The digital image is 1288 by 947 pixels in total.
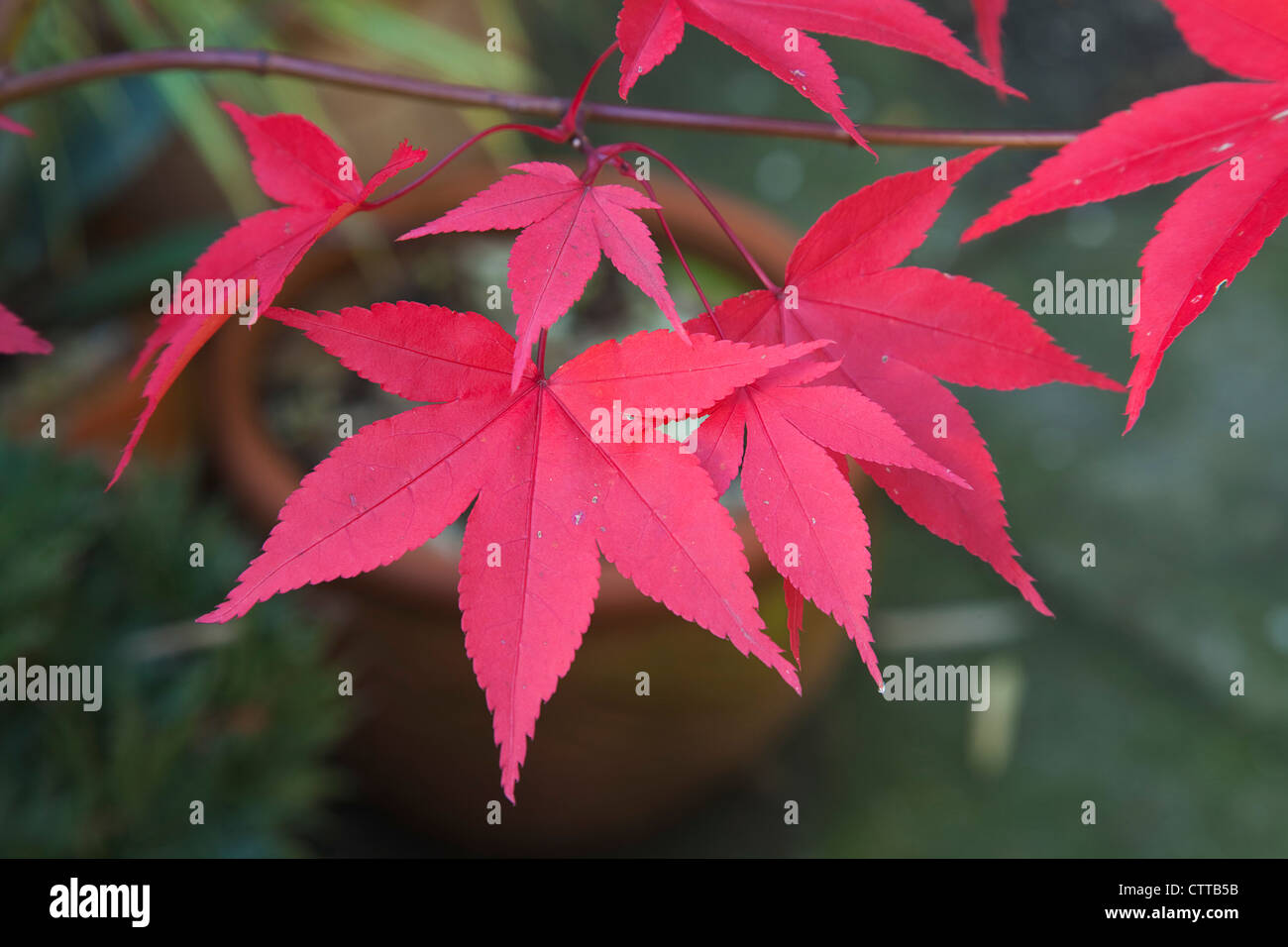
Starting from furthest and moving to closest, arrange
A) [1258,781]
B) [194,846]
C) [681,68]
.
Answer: [681,68], [1258,781], [194,846]

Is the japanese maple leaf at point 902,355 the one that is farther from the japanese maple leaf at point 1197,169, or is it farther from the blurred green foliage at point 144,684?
the blurred green foliage at point 144,684

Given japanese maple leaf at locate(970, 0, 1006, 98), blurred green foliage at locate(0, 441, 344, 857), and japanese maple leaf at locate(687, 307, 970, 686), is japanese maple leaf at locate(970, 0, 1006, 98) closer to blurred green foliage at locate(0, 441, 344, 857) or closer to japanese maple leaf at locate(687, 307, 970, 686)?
japanese maple leaf at locate(687, 307, 970, 686)

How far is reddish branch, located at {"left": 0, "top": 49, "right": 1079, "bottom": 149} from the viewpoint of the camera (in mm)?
465

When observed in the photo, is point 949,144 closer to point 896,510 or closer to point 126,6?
point 896,510

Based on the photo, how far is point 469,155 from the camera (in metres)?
1.68

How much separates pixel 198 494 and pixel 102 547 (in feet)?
0.59

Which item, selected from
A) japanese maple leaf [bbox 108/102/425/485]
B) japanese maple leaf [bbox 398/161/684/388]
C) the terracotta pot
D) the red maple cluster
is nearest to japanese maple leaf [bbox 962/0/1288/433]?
the red maple cluster

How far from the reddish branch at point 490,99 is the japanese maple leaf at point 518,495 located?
13 cm

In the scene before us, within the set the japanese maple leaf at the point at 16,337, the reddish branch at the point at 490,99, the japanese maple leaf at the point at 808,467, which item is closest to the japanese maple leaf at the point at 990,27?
the reddish branch at the point at 490,99

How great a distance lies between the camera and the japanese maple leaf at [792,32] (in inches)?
15.5

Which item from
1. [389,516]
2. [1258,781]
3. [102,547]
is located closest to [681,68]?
[102,547]

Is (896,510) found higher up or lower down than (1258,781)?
higher up

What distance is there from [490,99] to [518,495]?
0.68 ft

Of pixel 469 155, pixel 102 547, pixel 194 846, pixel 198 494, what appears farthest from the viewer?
pixel 469 155
